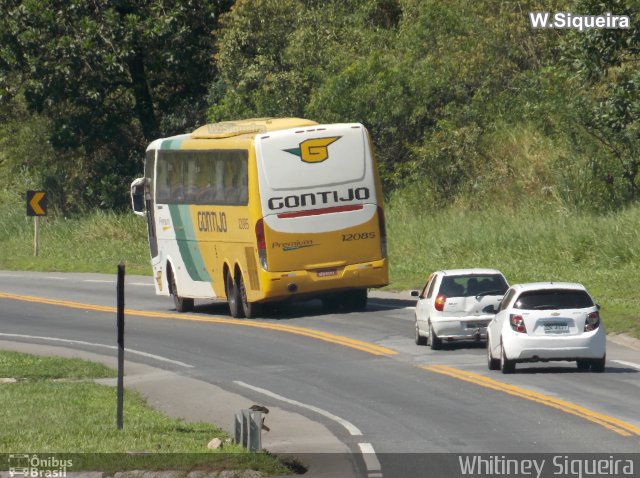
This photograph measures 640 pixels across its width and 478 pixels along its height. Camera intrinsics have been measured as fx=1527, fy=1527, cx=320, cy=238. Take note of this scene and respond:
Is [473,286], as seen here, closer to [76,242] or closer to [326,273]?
[326,273]

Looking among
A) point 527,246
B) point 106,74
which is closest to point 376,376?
point 527,246

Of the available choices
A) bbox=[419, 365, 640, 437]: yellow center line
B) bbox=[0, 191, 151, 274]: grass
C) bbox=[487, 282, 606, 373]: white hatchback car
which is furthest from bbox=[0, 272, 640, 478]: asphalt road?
bbox=[0, 191, 151, 274]: grass

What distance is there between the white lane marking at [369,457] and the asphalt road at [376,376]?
0.08 meters

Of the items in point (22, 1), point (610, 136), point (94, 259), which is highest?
point (22, 1)

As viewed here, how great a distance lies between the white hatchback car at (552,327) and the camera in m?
24.1

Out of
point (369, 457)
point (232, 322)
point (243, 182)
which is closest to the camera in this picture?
point (369, 457)

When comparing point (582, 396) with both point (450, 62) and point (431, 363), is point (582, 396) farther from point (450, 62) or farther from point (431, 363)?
point (450, 62)

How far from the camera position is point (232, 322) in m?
35.4

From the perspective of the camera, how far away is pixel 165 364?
28.6 metres

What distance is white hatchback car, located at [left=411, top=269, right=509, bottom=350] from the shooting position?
28219 millimetres

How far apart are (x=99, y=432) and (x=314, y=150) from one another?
1689 cm

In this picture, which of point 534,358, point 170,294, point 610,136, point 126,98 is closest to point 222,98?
point 126,98

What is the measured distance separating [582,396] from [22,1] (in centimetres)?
4094

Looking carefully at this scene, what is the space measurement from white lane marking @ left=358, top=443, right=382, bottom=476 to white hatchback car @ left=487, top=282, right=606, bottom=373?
22.1 ft
